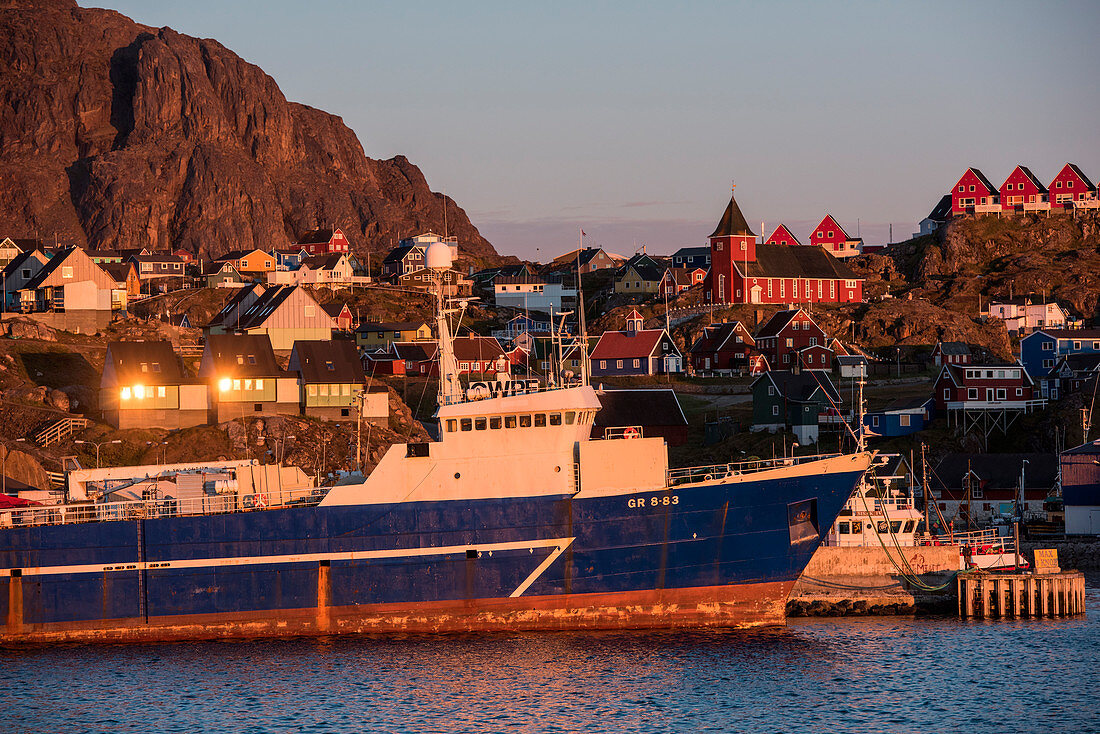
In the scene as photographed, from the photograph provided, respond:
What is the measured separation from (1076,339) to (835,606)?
60450 millimetres

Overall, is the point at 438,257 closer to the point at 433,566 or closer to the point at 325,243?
the point at 433,566

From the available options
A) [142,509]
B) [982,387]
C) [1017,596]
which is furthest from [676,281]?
[142,509]

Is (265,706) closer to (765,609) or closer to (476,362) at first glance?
(765,609)

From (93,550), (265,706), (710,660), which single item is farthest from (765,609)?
(93,550)

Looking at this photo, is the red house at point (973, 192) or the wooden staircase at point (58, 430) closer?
the wooden staircase at point (58, 430)

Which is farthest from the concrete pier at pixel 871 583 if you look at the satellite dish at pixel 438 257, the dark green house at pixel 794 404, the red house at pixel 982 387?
the red house at pixel 982 387

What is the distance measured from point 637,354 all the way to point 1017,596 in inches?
2453

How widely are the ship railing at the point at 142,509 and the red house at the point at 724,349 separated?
65831mm

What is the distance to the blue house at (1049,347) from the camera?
100 meters

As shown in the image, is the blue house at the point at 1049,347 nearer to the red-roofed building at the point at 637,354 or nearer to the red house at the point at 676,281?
the red-roofed building at the point at 637,354

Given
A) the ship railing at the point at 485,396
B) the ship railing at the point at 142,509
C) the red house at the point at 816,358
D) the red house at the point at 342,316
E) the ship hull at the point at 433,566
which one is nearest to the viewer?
the ship hull at the point at 433,566

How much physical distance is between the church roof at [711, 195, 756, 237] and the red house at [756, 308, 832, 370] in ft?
59.0

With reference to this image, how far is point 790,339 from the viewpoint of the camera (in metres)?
108

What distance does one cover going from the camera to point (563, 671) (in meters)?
39.4
